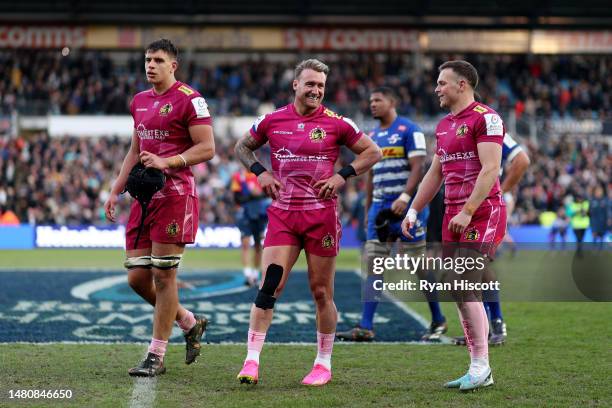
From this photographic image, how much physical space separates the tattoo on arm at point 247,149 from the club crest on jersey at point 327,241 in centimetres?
77

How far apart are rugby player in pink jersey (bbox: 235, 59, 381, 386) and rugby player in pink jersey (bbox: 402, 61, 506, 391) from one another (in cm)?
61

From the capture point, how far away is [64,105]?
116 feet

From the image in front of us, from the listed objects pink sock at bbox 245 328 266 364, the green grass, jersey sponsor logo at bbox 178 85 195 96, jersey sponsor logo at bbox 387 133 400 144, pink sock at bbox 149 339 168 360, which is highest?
jersey sponsor logo at bbox 178 85 195 96

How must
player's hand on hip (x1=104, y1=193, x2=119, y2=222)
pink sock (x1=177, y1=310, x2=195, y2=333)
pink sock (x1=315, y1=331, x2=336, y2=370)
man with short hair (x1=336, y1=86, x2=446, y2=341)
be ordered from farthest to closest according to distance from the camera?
man with short hair (x1=336, y1=86, x2=446, y2=341) < pink sock (x1=177, y1=310, x2=195, y2=333) < player's hand on hip (x1=104, y1=193, x2=119, y2=222) < pink sock (x1=315, y1=331, x2=336, y2=370)

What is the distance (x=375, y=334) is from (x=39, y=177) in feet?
71.4

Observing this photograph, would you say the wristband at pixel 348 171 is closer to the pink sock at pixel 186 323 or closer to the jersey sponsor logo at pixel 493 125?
the jersey sponsor logo at pixel 493 125

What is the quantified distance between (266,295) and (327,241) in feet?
1.84

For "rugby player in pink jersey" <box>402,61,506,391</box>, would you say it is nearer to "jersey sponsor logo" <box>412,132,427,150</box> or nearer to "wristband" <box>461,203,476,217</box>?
"wristband" <box>461,203,476,217</box>

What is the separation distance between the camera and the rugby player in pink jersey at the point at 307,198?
6656 mm

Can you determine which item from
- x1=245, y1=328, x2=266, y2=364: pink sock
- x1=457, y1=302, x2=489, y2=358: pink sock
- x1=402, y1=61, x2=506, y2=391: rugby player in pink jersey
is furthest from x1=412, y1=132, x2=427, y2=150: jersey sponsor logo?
x1=245, y1=328, x2=266, y2=364: pink sock

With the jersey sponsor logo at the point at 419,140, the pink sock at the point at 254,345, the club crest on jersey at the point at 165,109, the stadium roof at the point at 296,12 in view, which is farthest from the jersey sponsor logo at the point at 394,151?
the stadium roof at the point at 296,12

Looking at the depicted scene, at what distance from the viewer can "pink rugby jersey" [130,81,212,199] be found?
22.8ft

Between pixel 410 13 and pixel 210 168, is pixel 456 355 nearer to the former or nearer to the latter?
pixel 210 168

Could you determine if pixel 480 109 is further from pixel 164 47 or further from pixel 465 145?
pixel 164 47
